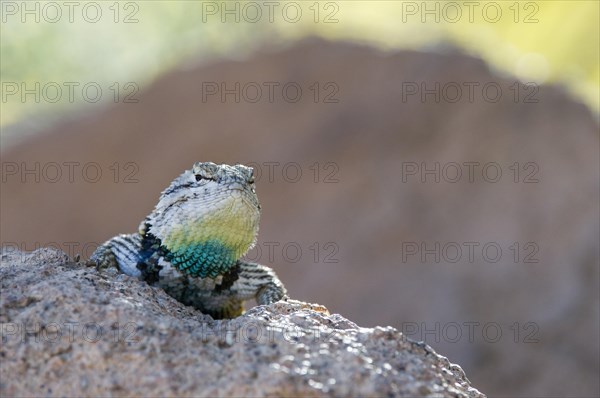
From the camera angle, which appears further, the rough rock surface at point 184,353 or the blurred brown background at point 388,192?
the blurred brown background at point 388,192

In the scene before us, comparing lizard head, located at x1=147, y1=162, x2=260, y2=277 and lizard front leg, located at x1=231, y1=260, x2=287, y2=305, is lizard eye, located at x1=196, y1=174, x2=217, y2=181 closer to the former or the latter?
lizard head, located at x1=147, y1=162, x2=260, y2=277

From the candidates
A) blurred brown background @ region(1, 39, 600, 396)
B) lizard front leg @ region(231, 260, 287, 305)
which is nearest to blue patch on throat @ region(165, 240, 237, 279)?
lizard front leg @ region(231, 260, 287, 305)

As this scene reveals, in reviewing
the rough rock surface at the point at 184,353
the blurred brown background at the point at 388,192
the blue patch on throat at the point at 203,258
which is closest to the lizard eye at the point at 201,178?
the blue patch on throat at the point at 203,258

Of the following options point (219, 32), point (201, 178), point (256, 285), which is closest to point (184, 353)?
point (201, 178)

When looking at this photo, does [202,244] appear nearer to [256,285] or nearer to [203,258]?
[203,258]

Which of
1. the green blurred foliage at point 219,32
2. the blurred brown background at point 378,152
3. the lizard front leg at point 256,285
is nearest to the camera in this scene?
the lizard front leg at point 256,285

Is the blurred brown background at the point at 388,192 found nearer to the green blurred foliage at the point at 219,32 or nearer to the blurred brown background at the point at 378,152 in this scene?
the blurred brown background at the point at 378,152
